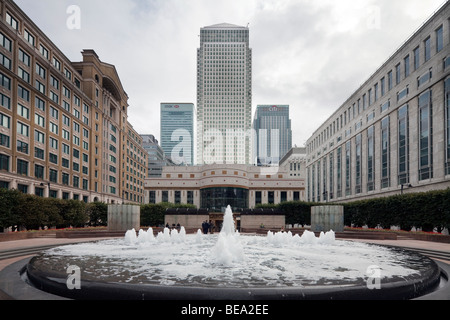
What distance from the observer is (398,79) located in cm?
5172

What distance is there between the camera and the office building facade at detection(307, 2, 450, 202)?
132 ft

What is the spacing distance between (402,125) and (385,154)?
6.59 metres

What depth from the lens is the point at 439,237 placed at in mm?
23906

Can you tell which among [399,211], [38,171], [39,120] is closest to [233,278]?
[399,211]

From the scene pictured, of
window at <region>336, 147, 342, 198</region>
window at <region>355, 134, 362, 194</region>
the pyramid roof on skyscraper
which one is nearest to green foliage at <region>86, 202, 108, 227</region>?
window at <region>355, 134, 362, 194</region>

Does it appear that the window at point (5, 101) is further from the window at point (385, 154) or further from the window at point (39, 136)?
the window at point (385, 154)

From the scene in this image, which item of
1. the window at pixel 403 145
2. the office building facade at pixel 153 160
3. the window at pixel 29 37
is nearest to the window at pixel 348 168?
the window at pixel 403 145

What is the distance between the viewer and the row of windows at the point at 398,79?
142 ft

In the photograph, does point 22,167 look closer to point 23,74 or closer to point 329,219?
point 23,74

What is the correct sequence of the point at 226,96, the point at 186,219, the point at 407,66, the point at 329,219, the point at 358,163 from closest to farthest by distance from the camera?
the point at 329,219, the point at 186,219, the point at 407,66, the point at 358,163, the point at 226,96

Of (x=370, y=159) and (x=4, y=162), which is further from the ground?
(x=370, y=159)

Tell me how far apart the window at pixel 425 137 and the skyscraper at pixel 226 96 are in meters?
131

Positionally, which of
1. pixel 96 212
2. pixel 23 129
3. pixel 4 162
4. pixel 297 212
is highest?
pixel 23 129

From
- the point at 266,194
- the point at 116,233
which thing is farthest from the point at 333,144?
the point at 116,233
